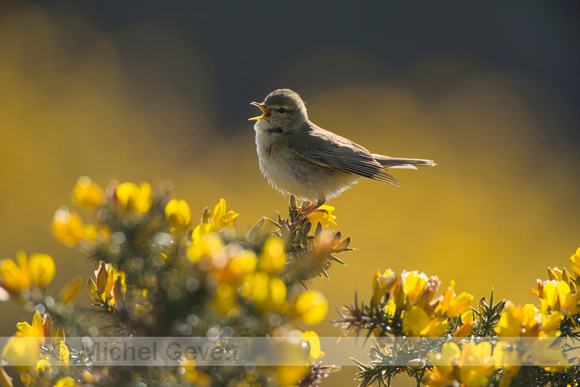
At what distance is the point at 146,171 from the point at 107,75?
223 centimetres

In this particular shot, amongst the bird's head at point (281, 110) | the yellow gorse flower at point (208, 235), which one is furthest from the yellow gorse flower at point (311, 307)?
the bird's head at point (281, 110)

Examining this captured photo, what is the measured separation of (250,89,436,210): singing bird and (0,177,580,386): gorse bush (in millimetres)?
2159

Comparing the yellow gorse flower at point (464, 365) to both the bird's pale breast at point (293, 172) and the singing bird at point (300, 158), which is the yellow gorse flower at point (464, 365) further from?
the bird's pale breast at point (293, 172)

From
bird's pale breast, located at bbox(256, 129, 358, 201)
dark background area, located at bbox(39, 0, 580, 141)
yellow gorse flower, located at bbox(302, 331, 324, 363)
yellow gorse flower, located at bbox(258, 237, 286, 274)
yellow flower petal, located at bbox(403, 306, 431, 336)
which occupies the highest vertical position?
dark background area, located at bbox(39, 0, 580, 141)

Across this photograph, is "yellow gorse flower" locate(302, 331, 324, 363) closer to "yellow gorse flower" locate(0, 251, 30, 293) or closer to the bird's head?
"yellow gorse flower" locate(0, 251, 30, 293)

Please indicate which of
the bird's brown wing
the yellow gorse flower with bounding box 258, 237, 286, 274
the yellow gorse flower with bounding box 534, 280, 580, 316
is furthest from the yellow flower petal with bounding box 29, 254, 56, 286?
the bird's brown wing

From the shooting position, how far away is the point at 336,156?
11.0 feet

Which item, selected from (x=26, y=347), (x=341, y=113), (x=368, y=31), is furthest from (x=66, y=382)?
(x=368, y=31)

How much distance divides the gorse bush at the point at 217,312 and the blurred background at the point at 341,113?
12.0 ft

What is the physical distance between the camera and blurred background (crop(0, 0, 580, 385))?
18.6ft

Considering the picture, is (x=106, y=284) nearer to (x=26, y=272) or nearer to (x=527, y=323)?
(x=26, y=272)

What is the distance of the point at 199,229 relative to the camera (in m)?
1.00

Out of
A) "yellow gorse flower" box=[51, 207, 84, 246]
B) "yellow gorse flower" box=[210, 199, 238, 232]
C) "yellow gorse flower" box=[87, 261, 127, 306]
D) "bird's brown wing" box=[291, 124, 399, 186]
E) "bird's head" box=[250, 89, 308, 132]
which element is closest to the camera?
"yellow gorse flower" box=[51, 207, 84, 246]

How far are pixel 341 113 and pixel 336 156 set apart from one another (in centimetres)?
455
